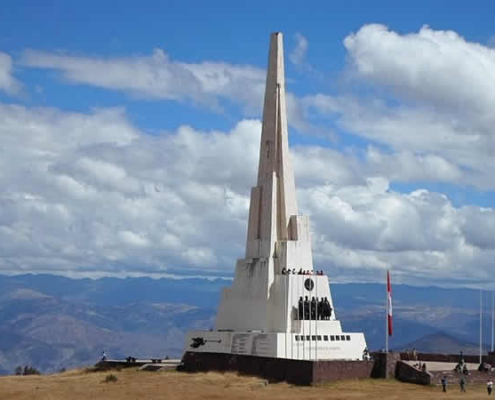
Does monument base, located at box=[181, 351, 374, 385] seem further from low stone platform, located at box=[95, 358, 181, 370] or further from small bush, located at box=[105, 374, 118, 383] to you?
small bush, located at box=[105, 374, 118, 383]

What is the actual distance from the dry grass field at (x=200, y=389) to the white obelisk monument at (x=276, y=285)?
16.9ft

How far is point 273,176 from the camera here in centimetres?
7275

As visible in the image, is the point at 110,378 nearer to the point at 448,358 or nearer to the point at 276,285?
the point at 276,285

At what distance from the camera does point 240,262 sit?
7388 cm

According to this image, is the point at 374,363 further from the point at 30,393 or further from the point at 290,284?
the point at 30,393

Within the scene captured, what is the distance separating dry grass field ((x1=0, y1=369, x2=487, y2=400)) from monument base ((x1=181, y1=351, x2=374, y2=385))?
2.23 feet

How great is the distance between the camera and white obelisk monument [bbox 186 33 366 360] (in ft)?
221

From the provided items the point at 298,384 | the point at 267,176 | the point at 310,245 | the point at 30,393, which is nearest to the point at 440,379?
the point at 298,384

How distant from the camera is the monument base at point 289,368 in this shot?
197 ft

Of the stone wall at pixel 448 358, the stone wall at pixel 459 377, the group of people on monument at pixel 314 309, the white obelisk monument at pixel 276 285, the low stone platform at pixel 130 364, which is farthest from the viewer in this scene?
the stone wall at pixel 448 358

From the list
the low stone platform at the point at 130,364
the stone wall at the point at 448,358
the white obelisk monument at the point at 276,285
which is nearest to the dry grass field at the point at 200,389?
the white obelisk monument at the point at 276,285

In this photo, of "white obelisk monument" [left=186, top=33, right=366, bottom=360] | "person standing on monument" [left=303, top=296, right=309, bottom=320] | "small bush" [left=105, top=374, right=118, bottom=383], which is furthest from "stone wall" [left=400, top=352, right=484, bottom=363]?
"small bush" [left=105, top=374, right=118, bottom=383]

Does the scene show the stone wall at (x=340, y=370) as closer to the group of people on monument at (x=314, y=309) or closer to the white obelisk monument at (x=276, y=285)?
the white obelisk monument at (x=276, y=285)

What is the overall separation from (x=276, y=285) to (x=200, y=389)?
13.9 meters
